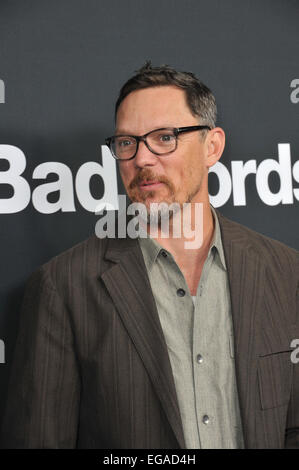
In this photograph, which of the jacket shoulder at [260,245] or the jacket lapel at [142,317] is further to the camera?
the jacket shoulder at [260,245]

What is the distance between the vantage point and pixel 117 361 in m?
1.49

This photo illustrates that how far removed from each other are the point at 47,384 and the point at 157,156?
0.69 metres

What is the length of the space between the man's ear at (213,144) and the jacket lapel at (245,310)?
206mm

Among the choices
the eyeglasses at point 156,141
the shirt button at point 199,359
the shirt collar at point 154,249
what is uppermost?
the eyeglasses at point 156,141

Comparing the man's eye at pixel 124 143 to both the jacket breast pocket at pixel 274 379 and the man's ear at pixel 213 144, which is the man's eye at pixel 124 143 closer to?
the man's ear at pixel 213 144

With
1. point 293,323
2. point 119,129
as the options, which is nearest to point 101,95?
point 119,129

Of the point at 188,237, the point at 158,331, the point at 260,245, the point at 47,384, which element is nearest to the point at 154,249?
the point at 188,237

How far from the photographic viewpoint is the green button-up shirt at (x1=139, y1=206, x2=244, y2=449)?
1.51m

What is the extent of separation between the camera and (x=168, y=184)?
1607mm

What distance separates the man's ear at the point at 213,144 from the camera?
1.71m

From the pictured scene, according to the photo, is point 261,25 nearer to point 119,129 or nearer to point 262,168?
point 262,168

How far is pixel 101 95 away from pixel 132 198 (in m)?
0.45

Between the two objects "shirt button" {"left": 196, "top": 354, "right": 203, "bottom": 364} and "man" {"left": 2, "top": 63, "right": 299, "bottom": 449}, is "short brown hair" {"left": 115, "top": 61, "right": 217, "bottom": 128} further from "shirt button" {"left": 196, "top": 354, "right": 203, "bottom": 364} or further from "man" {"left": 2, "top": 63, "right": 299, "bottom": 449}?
"shirt button" {"left": 196, "top": 354, "right": 203, "bottom": 364}

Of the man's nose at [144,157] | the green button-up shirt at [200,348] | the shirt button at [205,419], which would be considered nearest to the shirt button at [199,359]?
the green button-up shirt at [200,348]
